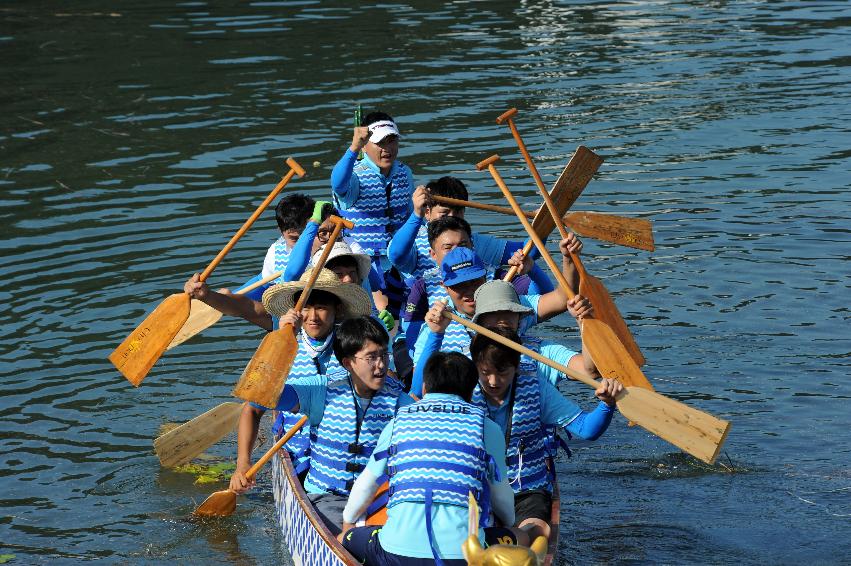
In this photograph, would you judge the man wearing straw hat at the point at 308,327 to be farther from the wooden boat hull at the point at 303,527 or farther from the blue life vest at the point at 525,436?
the blue life vest at the point at 525,436

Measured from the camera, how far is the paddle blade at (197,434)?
830cm

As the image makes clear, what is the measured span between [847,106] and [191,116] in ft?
29.7

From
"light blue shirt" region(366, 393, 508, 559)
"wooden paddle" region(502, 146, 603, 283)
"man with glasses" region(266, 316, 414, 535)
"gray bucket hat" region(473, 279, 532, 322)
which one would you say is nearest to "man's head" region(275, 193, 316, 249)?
"wooden paddle" region(502, 146, 603, 283)

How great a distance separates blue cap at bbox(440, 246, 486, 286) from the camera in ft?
25.1

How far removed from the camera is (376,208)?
9.88 m

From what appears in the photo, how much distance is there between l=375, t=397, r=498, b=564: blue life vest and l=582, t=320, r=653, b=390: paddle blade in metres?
1.48

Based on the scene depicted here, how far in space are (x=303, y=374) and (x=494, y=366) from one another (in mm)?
1172

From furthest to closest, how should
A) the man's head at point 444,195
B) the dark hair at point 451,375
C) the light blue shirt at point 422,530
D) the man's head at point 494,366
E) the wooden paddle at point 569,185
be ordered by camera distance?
the man's head at point 444,195 < the wooden paddle at point 569,185 < the man's head at point 494,366 < the dark hair at point 451,375 < the light blue shirt at point 422,530

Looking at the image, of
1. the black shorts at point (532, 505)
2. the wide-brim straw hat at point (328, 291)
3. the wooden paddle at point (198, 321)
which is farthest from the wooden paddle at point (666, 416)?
the wooden paddle at point (198, 321)

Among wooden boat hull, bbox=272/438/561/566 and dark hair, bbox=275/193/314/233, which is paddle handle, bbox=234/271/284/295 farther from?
wooden boat hull, bbox=272/438/561/566

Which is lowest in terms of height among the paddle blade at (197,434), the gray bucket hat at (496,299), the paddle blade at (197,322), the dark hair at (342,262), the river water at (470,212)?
the river water at (470,212)

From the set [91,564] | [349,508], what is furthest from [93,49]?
[349,508]

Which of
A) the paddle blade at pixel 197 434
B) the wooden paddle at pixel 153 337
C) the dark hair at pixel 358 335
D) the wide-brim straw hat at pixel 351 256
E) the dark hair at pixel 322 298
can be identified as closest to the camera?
the dark hair at pixel 358 335

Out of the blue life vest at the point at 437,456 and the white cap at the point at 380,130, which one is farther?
the white cap at the point at 380,130
